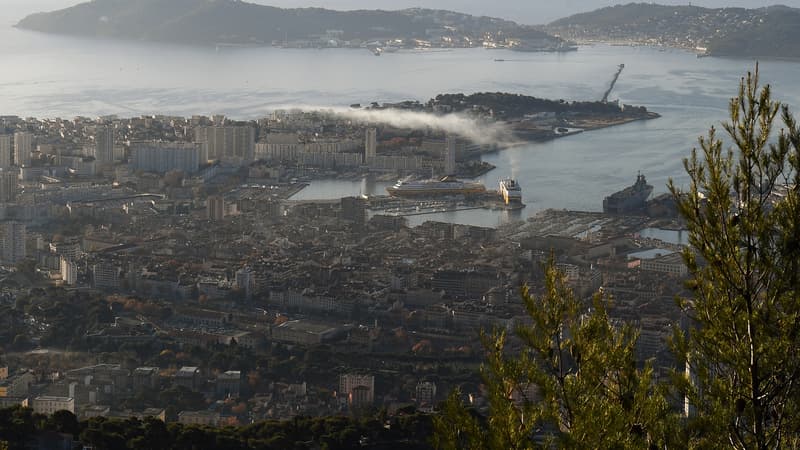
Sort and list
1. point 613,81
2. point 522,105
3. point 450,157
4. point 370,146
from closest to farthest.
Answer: point 450,157, point 370,146, point 522,105, point 613,81

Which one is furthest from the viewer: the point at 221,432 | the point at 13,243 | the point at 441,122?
the point at 441,122

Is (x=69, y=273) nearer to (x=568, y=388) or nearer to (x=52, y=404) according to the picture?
(x=52, y=404)

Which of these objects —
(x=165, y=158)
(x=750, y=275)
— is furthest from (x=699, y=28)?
(x=750, y=275)

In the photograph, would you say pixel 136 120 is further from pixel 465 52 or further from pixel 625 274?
pixel 465 52

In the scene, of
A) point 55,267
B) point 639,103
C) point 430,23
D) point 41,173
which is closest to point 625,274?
point 55,267

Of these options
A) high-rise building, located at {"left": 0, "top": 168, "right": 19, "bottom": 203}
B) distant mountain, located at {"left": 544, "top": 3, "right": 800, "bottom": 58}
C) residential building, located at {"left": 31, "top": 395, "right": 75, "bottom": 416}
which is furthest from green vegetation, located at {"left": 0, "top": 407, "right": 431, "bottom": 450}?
distant mountain, located at {"left": 544, "top": 3, "right": 800, "bottom": 58}

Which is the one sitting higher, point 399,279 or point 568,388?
point 568,388
